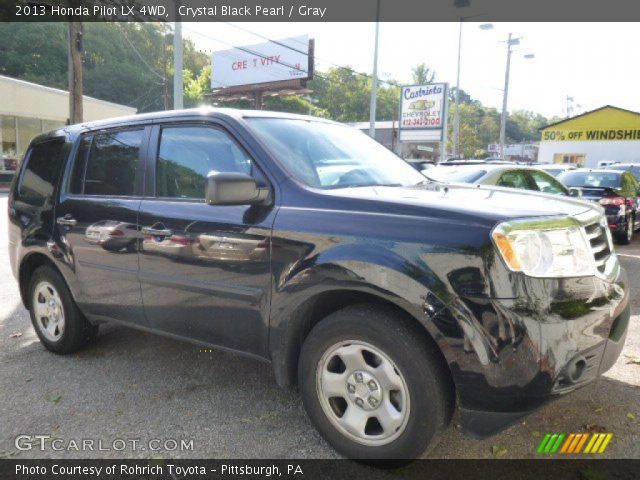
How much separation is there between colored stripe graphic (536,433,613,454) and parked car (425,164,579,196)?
4.27 m

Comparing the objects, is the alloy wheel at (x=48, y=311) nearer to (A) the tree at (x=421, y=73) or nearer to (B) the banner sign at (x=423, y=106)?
(B) the banner sign at (x=423, y=106)

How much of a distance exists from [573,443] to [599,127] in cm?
3845

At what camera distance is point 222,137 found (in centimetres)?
306

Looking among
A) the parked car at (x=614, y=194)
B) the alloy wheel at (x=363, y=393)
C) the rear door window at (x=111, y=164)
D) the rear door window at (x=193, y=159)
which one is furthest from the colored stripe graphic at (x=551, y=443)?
the parked car at (x=614, y=194)

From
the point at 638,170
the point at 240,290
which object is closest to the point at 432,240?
the point at 240,290

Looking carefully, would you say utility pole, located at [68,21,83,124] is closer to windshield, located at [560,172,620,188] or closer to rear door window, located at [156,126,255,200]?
windshield, located at [560,172,620,188]

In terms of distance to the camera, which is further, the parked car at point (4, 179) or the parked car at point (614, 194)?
the parked car at point (4, 179)

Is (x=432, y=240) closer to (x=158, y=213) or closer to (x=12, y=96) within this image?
(x=158, y=213)

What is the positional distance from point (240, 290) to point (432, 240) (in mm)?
1142

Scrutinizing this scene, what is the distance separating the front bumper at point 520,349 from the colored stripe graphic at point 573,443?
0.61 metres

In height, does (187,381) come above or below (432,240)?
below

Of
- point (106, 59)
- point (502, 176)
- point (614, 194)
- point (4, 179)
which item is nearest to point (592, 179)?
point (614, 194)

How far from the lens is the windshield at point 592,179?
9.79 m

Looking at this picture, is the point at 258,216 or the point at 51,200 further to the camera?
the point at 51,200
